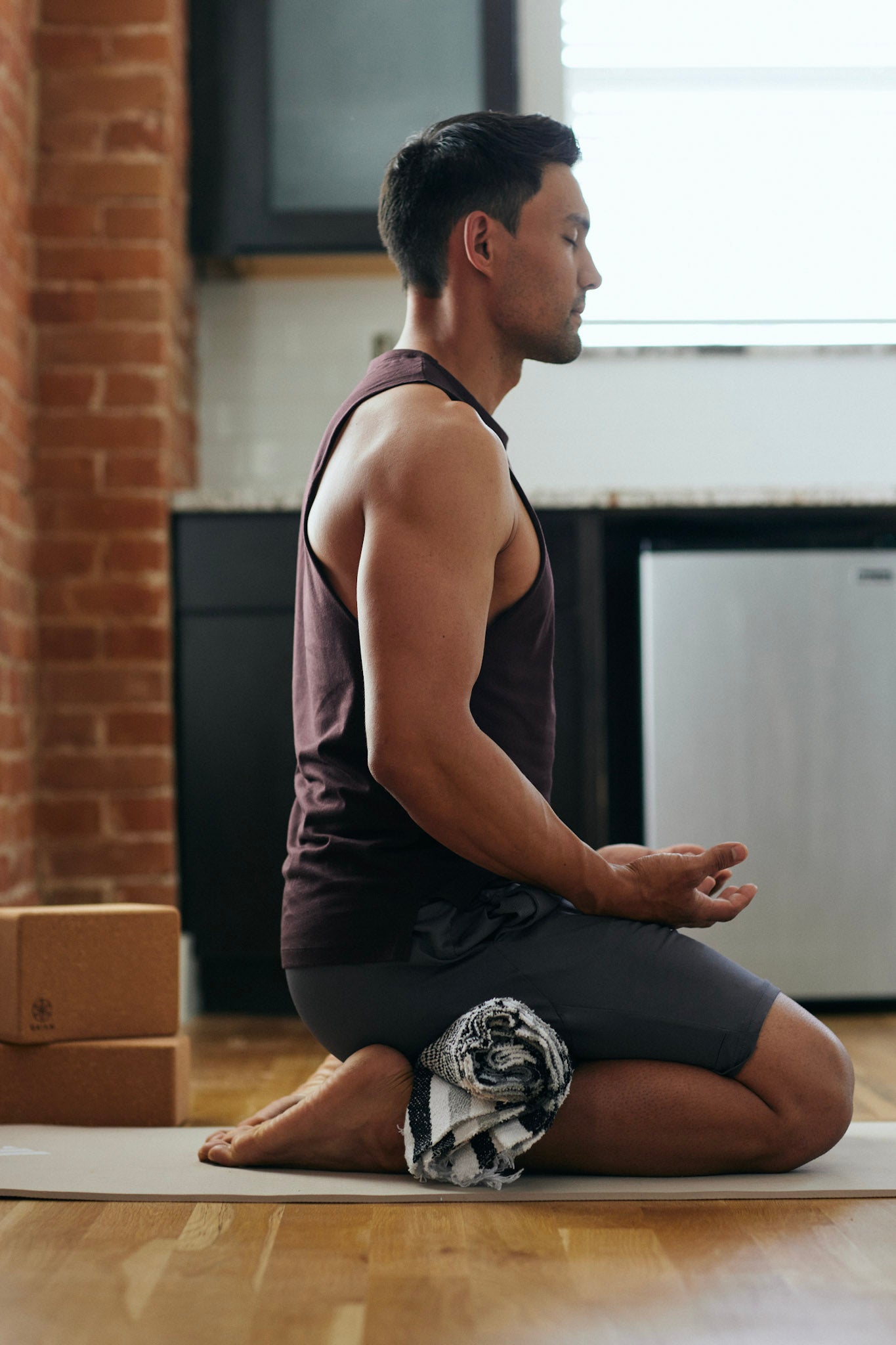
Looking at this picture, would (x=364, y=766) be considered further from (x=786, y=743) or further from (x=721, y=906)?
(x=786, y=743)

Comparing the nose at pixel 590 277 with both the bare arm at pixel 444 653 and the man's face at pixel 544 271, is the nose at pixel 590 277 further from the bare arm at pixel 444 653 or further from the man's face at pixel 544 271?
the bare arm at pixel 444 653

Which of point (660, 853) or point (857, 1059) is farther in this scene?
point (857, 1059)

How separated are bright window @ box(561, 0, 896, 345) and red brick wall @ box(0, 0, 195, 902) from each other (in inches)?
44.3

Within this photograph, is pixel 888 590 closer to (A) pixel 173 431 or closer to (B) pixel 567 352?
(B) pixel 567 352

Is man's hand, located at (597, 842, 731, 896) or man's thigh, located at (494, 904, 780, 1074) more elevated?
man's hand, located at (597, 842, 731, 896)

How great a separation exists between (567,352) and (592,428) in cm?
152

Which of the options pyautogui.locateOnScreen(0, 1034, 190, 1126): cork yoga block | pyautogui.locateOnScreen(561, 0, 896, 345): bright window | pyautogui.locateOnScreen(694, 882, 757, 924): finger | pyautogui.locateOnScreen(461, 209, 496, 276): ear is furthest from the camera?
pyautogui.locateOnScreen(561, 0, 896, 345): bright window

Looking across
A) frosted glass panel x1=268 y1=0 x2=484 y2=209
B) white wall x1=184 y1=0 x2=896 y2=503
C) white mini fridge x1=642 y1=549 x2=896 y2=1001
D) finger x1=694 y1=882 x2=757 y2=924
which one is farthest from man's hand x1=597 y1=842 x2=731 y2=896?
frosted glass panel x1=268 y1=0 x2=484 y2=209

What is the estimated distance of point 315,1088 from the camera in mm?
1329

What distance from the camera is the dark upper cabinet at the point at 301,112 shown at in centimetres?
270

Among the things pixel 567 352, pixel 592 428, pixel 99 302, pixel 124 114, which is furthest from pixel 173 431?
pixel 567 352

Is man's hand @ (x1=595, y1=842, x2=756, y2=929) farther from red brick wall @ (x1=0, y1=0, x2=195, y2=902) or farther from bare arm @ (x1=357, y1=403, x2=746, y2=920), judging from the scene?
red brick wall @ (x1=0, y1=0, x2=195, y2=902)

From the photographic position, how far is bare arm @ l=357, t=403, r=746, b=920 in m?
1.21

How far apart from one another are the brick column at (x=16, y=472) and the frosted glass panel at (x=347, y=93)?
0.50 meters
